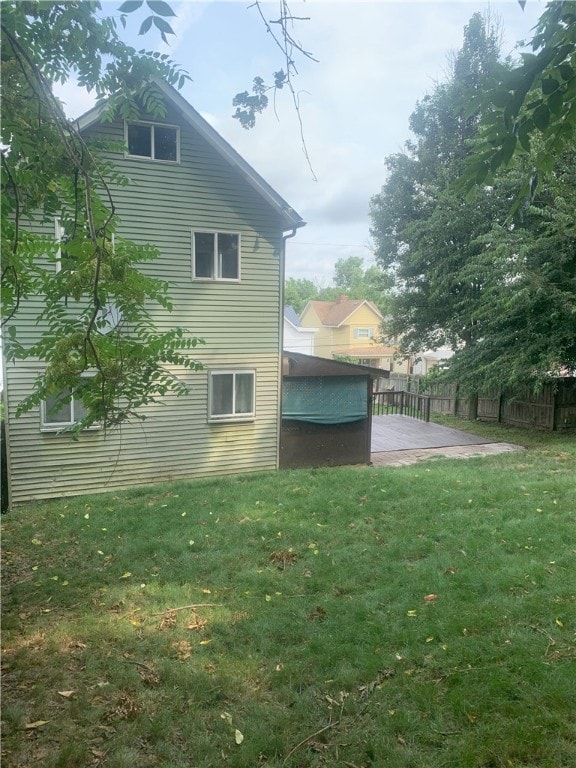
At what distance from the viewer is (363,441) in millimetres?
11430

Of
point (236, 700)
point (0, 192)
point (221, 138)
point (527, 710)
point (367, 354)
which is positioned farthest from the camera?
point (367, 354)

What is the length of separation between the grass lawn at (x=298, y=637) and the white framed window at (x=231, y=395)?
3707mm

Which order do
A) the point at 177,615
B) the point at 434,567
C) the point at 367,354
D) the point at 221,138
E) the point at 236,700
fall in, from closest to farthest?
the point at 236,700
the point at 177,615
the point at 434,567
the point at 221,138
the point at 367,354

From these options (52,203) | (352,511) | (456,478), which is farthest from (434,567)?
(52,203)

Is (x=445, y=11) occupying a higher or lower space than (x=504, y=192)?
lower

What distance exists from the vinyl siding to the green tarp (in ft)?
1.00

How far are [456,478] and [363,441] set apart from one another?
318cm

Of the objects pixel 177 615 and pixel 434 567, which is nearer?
pixel 177 615

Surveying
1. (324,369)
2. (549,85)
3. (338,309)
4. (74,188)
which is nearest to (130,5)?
(74,188)

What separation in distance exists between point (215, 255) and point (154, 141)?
92.4 inches

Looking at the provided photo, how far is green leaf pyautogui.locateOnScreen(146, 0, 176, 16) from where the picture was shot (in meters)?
1.82

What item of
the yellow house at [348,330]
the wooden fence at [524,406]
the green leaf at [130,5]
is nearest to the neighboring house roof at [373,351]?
the yellow house at [348,330]

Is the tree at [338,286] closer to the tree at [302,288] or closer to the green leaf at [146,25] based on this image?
the tree at [302,288]

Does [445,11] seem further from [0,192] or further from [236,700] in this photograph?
[236,700]
